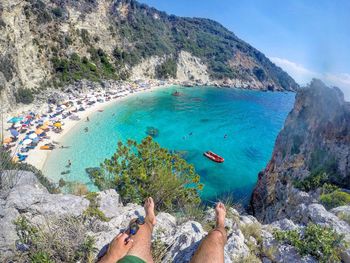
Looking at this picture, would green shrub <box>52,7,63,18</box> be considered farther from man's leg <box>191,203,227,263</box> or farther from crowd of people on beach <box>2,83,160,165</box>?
man's leg <box>191,203,227,263</box>

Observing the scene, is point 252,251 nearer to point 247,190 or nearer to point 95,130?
point 247,190

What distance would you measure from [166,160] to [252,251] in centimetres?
617

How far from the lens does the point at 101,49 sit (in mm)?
70250

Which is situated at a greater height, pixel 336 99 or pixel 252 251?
pixel 336 99

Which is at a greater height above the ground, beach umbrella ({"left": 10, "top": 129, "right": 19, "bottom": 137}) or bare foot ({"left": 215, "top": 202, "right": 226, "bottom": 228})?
bare foot ({"left": 215, "top": 202, "right": 226, "bottom": 228})

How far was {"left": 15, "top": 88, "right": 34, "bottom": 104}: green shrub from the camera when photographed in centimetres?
3862

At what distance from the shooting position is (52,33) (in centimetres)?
5362

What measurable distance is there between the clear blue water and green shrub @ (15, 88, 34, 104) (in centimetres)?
971

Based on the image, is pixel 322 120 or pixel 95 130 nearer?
pixel 322 120

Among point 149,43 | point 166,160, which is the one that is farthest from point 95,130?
point 149,43

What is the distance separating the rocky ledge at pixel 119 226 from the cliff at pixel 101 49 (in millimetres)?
36247

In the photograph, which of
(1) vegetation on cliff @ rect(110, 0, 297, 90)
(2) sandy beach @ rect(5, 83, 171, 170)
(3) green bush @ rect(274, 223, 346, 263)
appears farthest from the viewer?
(1) vegetation on cliff @ rect(110, 0, 297, 90)

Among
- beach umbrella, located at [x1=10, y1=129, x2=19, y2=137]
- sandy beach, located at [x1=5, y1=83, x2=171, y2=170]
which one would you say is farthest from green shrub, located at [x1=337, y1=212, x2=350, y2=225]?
beach umbrella, located at [x1=10, y1=129, x2=19, y2=137]

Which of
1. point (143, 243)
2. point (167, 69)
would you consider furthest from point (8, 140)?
point (167, 69)
